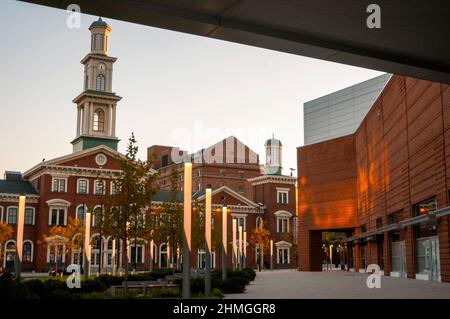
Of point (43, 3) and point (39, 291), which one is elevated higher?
point (43, 3)

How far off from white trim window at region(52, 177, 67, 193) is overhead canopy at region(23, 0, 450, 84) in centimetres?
6449

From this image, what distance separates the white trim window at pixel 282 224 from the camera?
307ft

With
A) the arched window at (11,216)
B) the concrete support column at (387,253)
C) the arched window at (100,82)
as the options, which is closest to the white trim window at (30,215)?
the arched window at (11,216)

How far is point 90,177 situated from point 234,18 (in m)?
66.6

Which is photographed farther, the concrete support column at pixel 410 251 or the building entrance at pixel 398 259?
the building entrance at pixel 398 259

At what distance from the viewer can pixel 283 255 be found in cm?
9312

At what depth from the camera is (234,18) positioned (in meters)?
10.4

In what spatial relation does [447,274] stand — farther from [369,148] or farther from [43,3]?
[43,3]

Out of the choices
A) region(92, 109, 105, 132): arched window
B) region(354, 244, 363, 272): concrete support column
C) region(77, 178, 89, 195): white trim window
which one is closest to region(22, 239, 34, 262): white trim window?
region(77, 178, 89, 195): white trim window

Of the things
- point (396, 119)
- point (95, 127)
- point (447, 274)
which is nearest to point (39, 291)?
point (447, 274)

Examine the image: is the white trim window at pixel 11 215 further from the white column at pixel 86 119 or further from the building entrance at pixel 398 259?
the building entrance at pixel 398 259

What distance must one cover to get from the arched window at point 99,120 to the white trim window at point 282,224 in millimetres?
32015

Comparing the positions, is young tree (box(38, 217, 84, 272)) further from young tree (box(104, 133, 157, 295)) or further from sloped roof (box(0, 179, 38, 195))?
young tree (box(104, 133, 157, 295))

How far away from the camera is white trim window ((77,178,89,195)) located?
2906 inches
